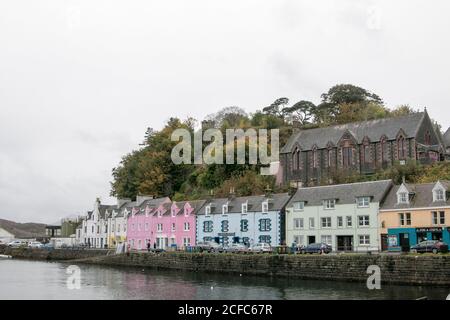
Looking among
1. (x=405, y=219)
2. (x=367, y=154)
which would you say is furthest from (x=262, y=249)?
(x=367, y=154)

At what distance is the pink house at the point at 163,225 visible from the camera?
261ft

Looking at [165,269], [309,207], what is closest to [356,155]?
[309,207]

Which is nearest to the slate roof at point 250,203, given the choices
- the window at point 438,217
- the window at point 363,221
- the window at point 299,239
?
the window at point 299,239

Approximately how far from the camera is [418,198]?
181ft

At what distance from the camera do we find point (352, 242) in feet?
194

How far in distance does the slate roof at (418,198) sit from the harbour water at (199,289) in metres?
14.0

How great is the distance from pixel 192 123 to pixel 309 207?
6132 centimetres

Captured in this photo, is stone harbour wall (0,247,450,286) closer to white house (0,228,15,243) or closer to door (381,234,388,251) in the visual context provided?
door (381,234,388,251)

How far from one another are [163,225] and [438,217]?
144ft

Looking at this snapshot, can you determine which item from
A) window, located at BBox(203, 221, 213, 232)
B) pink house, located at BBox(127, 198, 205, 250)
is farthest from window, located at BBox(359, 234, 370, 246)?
pink house, located at BBox(127, 198, 205, 250)

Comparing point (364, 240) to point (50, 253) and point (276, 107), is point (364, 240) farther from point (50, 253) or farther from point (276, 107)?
point (276, 107)

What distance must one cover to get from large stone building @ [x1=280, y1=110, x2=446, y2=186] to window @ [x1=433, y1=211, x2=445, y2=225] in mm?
23240

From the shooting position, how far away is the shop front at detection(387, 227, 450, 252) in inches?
2053
